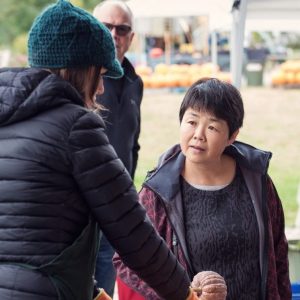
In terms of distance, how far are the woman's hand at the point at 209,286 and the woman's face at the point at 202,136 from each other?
1.41 feet

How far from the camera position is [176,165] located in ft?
8.71

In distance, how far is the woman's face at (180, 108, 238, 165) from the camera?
259cm

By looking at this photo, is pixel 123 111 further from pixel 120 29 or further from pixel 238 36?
pixel 238 36

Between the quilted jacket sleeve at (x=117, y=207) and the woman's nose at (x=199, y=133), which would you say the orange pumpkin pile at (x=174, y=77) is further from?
the quilted jacket sleeve at (x=117, y=207)

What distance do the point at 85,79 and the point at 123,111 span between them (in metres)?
1.90

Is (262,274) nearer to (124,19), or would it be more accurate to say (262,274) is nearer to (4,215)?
(4,215)

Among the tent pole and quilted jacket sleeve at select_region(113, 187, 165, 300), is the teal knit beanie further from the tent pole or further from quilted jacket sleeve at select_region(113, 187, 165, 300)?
the tent pole

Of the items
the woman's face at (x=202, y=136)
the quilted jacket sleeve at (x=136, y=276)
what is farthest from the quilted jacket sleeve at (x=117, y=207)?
the woman's face at (x=202, y=136)

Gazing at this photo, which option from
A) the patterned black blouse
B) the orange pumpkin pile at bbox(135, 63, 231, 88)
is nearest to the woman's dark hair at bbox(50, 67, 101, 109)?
the patterned black blouse

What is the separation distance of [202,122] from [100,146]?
727 millimetres

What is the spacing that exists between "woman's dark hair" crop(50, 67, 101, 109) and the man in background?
1761mm

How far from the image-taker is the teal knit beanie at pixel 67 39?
1.98m

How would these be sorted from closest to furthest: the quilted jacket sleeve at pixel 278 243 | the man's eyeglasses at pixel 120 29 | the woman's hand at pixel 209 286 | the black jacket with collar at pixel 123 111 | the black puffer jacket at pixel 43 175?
the black puffer jacket at pixel 43 175 < the woman's hand at pixel 209 286 < the quilted jacket sleeve at pixel 278 243 < the black jacket with collar at pixel 123 111 < the man's eyeglasses at pixel 120 29

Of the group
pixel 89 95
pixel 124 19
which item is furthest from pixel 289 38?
pixel 89 95
